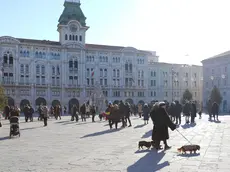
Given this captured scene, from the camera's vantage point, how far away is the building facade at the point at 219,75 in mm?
66375

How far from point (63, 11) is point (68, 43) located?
7.86 metres

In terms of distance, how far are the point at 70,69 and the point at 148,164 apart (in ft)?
195

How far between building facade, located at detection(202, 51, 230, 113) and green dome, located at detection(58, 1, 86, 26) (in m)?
28.8

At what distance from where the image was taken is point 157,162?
855 cm

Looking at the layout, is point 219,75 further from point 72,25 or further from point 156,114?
point 156,114

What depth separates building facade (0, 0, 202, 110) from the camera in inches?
2441

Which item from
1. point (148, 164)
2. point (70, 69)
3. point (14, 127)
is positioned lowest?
point (148, 164)

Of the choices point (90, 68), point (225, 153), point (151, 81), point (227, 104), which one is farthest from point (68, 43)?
point (225, 153)

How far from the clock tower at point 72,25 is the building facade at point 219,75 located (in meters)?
27.8

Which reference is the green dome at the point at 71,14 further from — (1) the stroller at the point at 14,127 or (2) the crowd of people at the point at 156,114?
(1) the stroller at the point at 14,127

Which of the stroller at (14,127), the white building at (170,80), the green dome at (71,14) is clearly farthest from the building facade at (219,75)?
the stroller at (14,127)

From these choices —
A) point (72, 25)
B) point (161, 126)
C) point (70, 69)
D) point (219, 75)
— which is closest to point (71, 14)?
point (72, 25)

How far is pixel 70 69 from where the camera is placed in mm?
66562

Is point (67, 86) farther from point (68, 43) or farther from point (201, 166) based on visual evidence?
point (201, 166)
